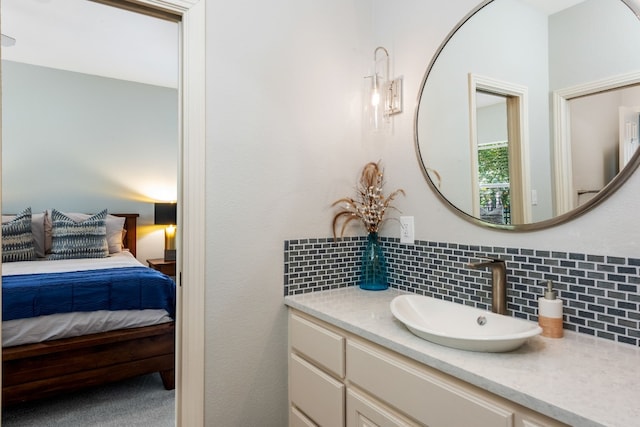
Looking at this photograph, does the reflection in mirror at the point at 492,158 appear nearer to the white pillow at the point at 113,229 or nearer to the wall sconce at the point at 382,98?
the wall sconce at the point at 382,98

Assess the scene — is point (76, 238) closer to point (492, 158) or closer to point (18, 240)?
point (18, 240)

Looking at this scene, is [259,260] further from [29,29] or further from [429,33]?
[29,29]

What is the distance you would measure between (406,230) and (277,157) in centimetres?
70

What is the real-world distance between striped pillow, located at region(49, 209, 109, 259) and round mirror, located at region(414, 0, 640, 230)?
347 cm

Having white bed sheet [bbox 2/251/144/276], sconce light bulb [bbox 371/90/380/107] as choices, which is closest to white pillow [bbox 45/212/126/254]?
white bed sheet [bbox 2/251/144/276]

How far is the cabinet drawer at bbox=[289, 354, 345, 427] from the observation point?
1.32 meters

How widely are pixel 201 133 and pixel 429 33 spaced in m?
1.11

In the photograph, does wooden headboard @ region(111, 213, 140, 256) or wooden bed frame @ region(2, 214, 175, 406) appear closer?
wooden bed frame @ region(2, 214, 175, 406)

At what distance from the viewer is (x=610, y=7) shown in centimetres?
109

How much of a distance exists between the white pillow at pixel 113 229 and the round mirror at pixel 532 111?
3.62 metres

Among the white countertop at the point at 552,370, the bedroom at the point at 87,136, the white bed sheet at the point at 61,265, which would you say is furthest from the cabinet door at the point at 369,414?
the bedroom at the point at 87,136

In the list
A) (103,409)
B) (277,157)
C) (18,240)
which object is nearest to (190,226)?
(277,157)

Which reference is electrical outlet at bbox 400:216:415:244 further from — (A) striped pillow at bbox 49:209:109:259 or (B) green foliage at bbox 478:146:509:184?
(A) striped pillow at bbox 49:209:109:259

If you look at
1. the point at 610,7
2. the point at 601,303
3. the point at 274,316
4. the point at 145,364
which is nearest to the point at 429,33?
the point at 610,7
